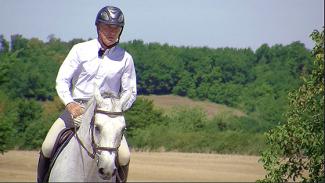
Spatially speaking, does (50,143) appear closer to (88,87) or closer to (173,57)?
(88,87)

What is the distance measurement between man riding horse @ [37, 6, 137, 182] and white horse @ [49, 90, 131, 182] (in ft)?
0.91

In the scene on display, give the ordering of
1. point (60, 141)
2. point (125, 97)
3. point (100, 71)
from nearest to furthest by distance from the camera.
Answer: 1. point (125, 97)
2. point (100, 71)
3. point (60, 141)

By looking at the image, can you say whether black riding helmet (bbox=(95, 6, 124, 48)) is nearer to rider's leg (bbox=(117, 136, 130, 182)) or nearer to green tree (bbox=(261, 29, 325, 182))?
rider's leg (bbox=(117, 136, 130, 182))

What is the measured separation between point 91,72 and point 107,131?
3.01 feet

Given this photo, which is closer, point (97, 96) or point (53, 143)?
point (97, 96)

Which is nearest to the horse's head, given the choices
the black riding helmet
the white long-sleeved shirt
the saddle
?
the white long-sleeved shirt

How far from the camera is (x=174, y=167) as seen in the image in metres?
45.6

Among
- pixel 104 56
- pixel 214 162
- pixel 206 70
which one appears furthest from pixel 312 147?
pixel 206 70

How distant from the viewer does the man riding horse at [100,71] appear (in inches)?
273

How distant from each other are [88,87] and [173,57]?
76608 millimetres

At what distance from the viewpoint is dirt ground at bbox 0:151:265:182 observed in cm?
3886

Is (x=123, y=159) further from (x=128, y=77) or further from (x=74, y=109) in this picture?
(x=128, y=77)

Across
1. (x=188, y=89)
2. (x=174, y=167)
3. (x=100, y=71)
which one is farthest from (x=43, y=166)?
(x=188, y=89)

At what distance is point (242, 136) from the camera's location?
55688 millimetres
